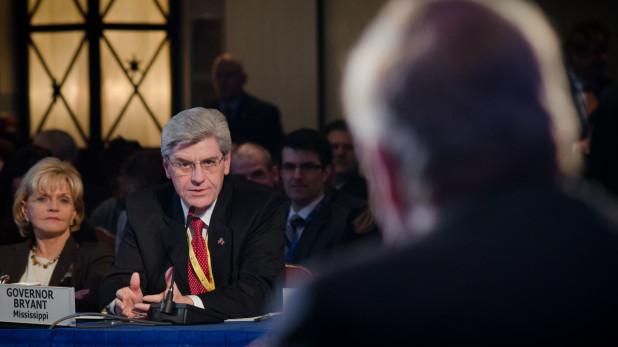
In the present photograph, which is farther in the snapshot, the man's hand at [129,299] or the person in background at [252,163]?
the person in background at [252,163]

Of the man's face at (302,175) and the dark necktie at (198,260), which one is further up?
the man's face at (302,175)

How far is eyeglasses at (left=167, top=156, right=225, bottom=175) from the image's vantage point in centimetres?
334

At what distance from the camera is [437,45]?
95cm

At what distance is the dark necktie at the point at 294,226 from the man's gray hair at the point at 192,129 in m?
1.29

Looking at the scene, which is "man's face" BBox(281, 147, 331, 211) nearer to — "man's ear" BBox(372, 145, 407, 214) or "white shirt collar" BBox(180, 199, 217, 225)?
"white shirt collar" BBox(180, 199, 217, 225)

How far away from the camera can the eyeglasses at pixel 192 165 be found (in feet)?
11.0

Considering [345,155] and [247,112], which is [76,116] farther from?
[345,155]

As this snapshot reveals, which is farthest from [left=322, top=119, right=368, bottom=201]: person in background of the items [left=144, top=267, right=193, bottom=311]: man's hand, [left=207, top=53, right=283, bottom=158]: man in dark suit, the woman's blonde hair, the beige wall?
the beige wall

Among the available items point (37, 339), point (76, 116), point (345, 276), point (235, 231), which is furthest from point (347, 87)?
point (76, 116)

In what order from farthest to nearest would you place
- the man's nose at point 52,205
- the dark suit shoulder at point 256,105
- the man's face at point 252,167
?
the dark suit shoulder at point 256,105, the man's face at point 252,167, the man's nose at point 52,205

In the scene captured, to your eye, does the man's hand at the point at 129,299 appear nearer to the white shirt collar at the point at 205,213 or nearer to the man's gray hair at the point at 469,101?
the white shirt collar at the point at 205,213

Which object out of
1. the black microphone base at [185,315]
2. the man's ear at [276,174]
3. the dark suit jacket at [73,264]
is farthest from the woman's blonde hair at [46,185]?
the man's ear at [276,174]

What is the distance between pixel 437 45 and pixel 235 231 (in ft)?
7.87

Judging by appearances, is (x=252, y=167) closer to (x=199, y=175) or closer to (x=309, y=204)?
(x=309, y=204)
